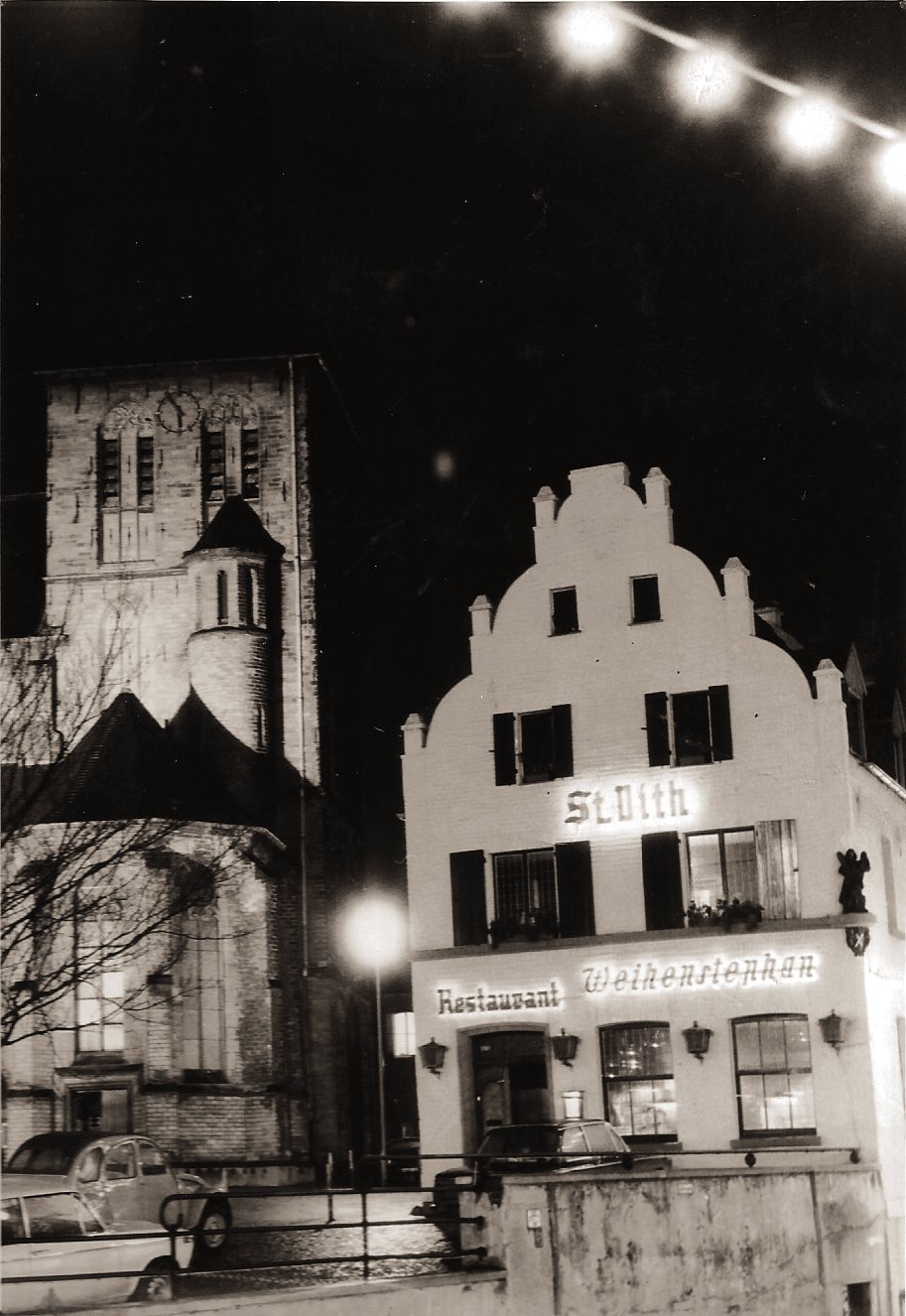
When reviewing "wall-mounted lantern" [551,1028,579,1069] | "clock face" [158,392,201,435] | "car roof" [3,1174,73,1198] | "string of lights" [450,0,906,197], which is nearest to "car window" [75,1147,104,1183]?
"car roof" [3,1174,73,1198]

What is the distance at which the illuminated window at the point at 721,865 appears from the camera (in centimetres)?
2978

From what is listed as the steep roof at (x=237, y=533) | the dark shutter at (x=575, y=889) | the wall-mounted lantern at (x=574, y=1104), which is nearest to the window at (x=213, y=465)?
the steep roof at (x=237, y=533)

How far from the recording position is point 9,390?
48.9 meters

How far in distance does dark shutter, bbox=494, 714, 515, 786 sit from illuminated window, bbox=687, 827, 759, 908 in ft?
11.5

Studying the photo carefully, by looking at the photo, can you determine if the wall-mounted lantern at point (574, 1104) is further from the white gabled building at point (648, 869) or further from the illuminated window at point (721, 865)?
the illuminated window at point (721, 865)

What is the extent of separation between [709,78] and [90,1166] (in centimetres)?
1399

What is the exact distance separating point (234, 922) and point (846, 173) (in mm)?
28228

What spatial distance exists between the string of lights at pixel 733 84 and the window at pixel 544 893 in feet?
60.3

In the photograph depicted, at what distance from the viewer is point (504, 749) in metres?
31.8

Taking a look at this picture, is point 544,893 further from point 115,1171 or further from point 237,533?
point 237,533

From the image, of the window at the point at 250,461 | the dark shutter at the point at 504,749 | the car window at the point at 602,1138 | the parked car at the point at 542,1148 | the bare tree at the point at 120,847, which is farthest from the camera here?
the window at the point at 250,461

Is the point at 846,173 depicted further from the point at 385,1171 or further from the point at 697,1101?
the point at 385,1171

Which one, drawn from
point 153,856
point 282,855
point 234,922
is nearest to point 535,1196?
point 153,856

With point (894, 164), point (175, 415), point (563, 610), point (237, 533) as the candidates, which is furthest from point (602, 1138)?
point (175, 415)
